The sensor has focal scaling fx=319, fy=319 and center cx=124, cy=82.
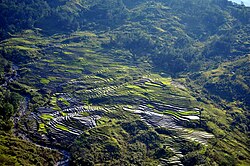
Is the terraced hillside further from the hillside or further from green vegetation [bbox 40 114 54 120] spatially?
the hillside

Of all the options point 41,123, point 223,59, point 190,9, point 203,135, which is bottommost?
point 41,123

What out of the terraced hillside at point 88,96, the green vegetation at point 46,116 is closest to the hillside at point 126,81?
the green vegetation at point 46,116

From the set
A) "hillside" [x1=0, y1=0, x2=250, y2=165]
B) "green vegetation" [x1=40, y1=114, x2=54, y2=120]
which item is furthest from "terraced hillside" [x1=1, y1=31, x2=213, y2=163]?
"hillside" [x1=0, y1=0, x2=250, y2=165]

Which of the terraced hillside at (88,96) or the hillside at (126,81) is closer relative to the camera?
the hillside at (126,81)

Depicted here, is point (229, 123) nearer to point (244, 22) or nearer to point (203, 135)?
point (203, 135)

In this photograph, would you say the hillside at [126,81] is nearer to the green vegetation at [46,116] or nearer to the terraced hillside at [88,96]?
the green vegetation at [46,116]

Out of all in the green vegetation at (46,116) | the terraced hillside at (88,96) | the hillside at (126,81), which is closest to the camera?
the hillside at (126,81)

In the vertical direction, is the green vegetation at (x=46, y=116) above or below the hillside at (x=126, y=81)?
below

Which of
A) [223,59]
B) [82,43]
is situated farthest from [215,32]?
[82,43]
